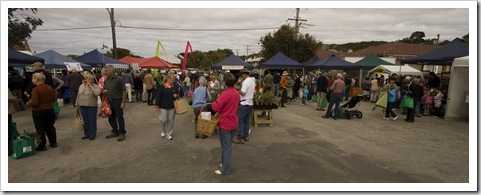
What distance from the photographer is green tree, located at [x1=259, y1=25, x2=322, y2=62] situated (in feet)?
85.1

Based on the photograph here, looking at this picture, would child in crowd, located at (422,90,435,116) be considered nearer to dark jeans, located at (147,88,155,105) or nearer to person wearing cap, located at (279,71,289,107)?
person wearing cap, located at (279,71,289,107)

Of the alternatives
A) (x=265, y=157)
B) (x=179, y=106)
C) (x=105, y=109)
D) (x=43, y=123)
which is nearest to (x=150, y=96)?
(x=105, y=109)

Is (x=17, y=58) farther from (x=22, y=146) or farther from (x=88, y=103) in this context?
(x=22, y=146)

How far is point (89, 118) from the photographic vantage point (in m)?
5.82

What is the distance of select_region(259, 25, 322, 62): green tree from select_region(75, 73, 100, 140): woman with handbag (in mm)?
22204

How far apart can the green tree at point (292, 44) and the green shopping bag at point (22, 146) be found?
77.0 feet

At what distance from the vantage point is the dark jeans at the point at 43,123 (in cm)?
496

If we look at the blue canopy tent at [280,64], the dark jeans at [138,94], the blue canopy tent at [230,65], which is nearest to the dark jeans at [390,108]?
the blue canopy tent at [280,64]

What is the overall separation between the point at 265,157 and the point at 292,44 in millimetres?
22710

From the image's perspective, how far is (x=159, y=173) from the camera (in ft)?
13.4

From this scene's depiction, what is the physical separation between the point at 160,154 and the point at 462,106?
10417 mm

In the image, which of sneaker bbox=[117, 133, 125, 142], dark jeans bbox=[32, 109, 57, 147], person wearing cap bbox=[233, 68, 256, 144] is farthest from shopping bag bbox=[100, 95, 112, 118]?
person wearing cap bbox=[233, 68, 256, 144]

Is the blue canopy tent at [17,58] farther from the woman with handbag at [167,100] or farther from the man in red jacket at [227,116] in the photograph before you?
the man in red jacket at [227,116]

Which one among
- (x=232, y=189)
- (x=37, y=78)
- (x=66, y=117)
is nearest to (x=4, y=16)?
(x=37, y=78)
